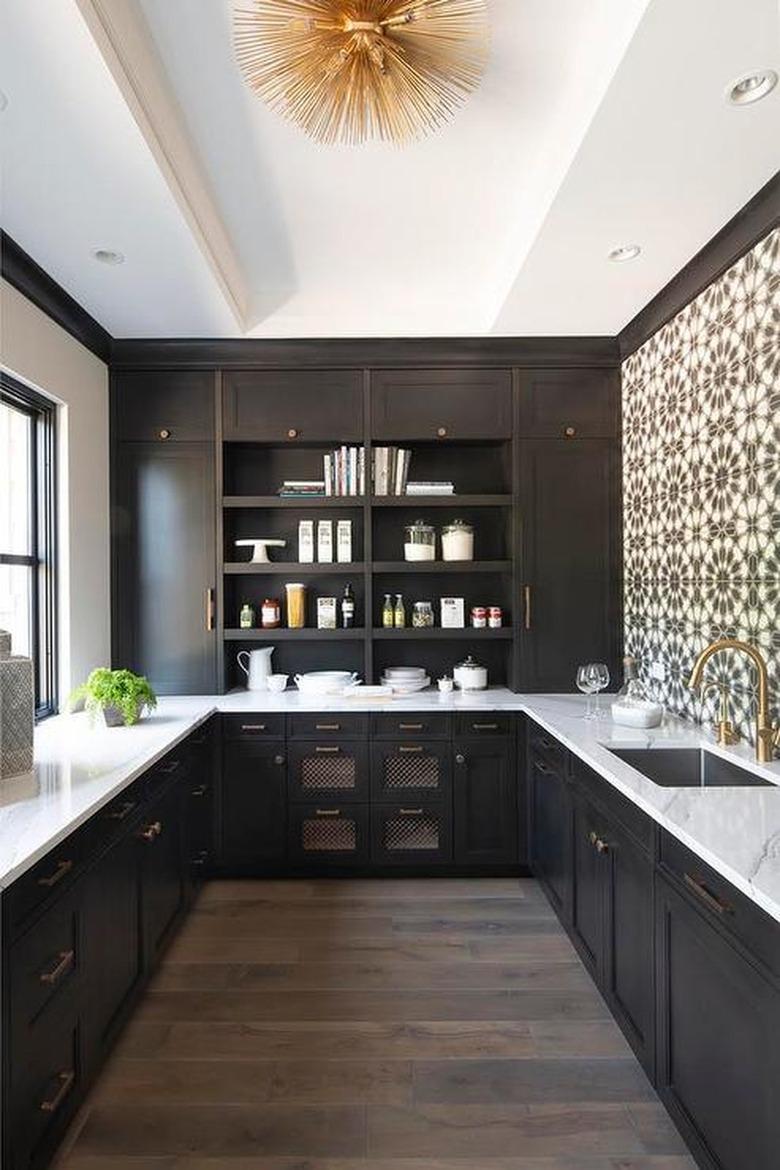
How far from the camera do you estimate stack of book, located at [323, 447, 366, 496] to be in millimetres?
3508

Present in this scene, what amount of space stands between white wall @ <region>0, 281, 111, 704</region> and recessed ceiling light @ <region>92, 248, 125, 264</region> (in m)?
0.35

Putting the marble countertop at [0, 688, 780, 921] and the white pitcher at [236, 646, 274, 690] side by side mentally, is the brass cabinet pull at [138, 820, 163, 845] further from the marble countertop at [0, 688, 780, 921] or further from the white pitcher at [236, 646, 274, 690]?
the white pitcher at [236, 646, 274, 690]

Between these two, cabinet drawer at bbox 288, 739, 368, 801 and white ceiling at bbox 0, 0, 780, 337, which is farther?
cabinet drawer at bbox 288, 739, 368, 801

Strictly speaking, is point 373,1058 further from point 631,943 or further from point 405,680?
point 405,680

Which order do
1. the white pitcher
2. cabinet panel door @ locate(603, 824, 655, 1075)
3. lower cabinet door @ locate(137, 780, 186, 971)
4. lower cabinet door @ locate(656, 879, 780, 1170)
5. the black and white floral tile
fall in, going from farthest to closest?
the white pitcher < lower cabinet door @ locate(137, 780, 186, 971) < the black and white floral tile < cabinet panel door @ locate(603, 824, 655, 1075) < lower cabinet door @ locate(656, 879, 780, 1170)

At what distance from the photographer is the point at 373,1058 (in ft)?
6.72

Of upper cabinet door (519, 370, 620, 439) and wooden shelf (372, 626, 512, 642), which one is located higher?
upper cabinet door (519, 370, 620, 439)

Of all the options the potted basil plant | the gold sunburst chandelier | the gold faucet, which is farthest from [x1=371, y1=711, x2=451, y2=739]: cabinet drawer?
the gold sunburst chandelier

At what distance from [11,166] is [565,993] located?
10.9 ft

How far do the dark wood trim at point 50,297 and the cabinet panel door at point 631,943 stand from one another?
2982mm

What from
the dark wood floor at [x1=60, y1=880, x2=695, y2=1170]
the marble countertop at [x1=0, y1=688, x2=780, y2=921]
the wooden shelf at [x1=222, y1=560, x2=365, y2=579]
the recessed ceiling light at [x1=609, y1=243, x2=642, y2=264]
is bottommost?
the dark wood floor at [x1=60, y1=880, x2=695, y2=1170]

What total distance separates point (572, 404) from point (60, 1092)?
11.3ft

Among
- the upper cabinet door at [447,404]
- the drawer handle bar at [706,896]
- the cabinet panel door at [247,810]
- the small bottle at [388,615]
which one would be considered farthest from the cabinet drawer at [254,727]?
the drawer handle bar at [706,896]

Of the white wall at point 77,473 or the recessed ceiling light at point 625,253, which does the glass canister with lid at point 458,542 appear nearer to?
the recessed ceiling light at point 625,253
